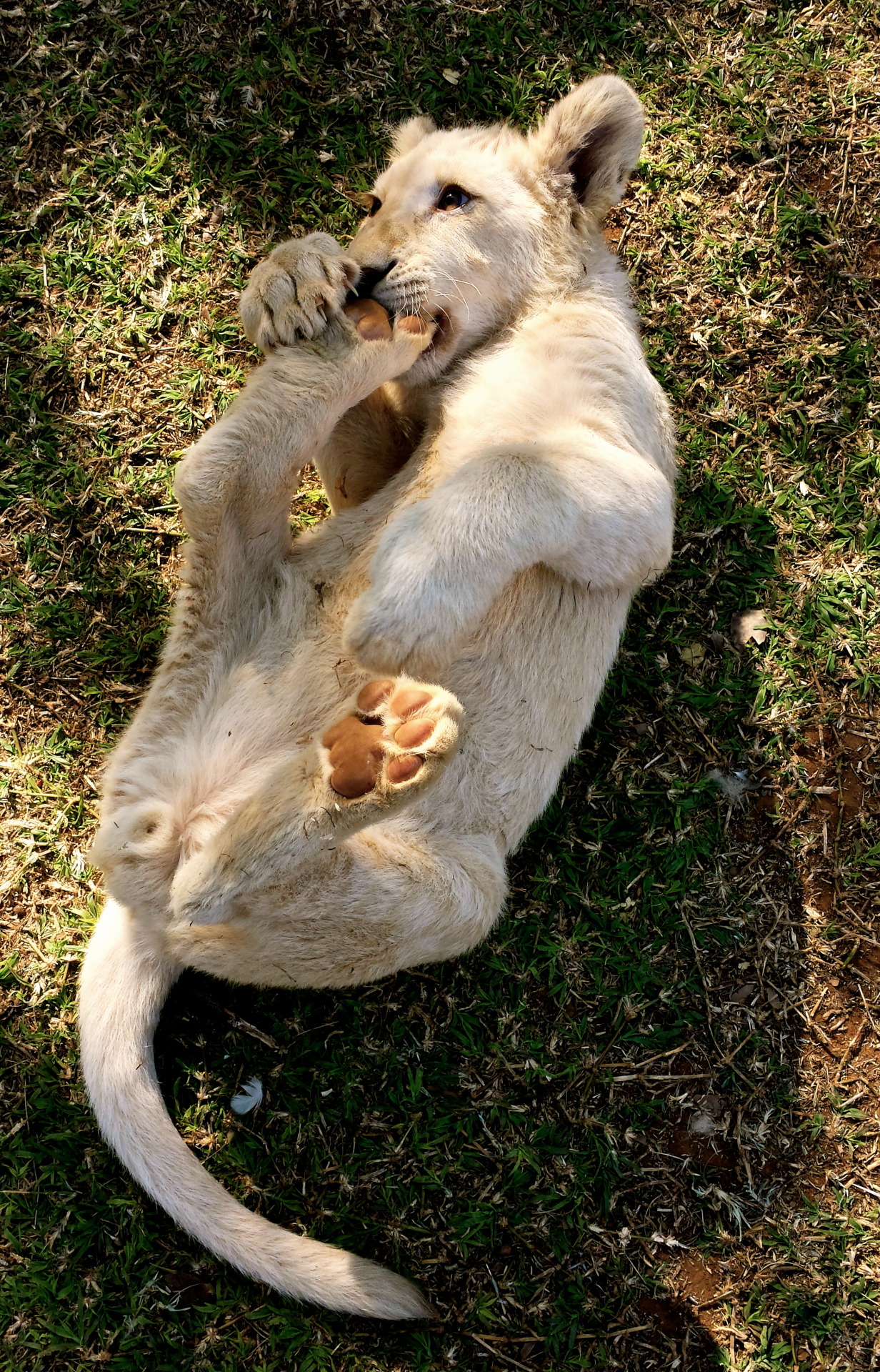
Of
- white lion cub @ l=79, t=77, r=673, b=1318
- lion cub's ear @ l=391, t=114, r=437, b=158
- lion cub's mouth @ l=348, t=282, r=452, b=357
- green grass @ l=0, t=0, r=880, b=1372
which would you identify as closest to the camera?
white lion cub @ l=79, t=77, r=673, b=1318

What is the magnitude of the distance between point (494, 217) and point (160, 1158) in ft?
11.0

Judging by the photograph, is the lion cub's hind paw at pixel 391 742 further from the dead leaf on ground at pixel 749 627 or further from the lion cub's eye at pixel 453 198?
the dead leaf on ground at pixel 749 627

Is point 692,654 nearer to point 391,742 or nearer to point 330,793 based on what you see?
point 391,742

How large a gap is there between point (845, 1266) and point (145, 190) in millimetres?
5159

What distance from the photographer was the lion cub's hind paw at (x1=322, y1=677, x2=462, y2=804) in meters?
2.47

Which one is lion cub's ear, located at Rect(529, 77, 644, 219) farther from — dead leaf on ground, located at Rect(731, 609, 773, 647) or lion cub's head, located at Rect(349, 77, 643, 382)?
dead leaf on ground, located at Rect(731, 609, 773, 647)

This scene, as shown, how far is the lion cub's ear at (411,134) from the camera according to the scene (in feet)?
11.8

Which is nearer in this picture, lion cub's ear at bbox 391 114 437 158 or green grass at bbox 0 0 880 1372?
green grass at bbox 0 0 880 1372

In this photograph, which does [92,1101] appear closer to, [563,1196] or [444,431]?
[563,1196]

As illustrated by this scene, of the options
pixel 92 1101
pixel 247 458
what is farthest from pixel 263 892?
pixel 247 458

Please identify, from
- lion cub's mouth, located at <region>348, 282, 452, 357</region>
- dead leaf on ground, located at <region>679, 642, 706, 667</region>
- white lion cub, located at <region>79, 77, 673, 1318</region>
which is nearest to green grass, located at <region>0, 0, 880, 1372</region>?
dead leaf on ground, located at <region>679, 642, 706, 667</region>

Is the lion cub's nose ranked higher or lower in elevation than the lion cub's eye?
lower

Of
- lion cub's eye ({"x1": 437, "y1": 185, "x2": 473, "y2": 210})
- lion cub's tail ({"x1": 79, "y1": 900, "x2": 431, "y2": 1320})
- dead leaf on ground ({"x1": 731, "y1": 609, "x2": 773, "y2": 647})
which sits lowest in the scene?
lion cub's tail ({"x1": 79, "y1": 900, "x2": 431, "y2": 1320})

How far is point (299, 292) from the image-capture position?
3016 mm
